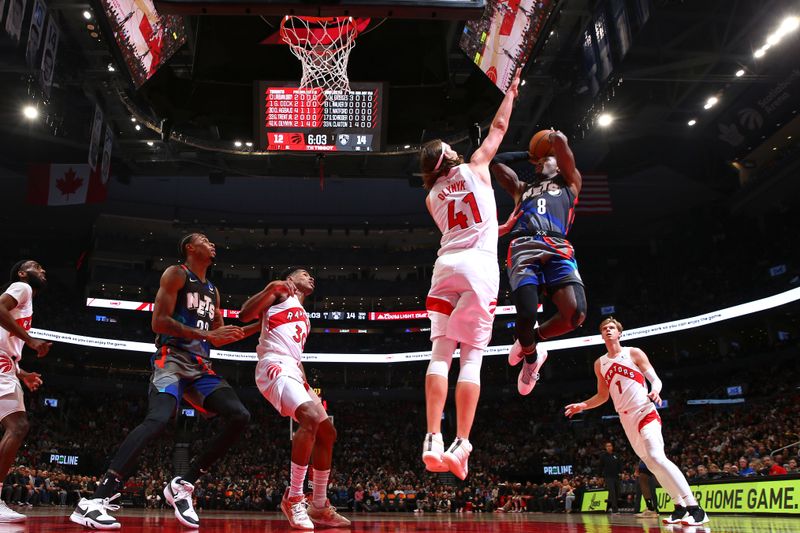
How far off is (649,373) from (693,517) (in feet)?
4.81

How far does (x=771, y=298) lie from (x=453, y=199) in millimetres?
26224

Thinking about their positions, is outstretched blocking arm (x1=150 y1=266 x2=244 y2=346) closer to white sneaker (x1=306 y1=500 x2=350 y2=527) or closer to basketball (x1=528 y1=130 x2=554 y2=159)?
white sneaker (x1=306 y1=500 x2=350 y2=527)

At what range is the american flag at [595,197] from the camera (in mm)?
24062

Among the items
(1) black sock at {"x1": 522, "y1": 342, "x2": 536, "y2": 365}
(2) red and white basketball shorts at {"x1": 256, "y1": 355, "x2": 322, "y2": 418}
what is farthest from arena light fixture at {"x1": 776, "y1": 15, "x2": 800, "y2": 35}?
(2) red and white basketball shorts at {"x1": 256, "y1": 355, "x2": 322, "y2": 418}

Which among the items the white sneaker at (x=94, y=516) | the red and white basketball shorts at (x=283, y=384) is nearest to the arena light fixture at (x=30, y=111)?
the red and white basketball shorts at (x=283, y=384)

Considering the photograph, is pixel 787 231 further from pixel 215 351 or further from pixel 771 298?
pixel 215 351

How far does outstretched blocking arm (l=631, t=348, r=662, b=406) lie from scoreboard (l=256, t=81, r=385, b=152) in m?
7.73

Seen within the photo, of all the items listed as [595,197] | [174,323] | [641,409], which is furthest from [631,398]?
[595,197]

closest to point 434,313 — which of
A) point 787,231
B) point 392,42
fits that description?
point 392,42

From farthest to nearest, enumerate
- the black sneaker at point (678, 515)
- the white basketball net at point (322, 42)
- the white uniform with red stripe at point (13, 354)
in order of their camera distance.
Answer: the white basketball net at point (322, 42) < the black sneaker at point (678, 515) < the white uniform with red stripe at point (13, 354)

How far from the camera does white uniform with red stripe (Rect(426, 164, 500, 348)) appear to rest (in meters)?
4.30

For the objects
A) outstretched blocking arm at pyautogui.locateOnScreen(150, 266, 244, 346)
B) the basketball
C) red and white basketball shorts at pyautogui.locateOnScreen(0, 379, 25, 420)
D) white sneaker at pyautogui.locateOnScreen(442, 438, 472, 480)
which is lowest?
white sneaker at pyautogui.locateOnScreen(442, 438, 472, 480)

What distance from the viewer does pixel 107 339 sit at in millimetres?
33344

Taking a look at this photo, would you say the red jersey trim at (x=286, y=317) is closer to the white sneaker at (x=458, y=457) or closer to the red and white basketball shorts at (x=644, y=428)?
the white sneaker at (x=458, y=457)
